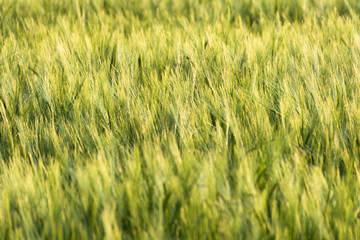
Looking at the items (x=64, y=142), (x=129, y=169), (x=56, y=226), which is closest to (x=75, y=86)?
(x=64, y=142)

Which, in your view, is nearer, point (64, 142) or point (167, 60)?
point (64, 142)

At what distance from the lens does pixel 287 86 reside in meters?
1.35

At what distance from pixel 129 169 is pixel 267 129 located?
0.38 m

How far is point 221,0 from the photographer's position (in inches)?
113

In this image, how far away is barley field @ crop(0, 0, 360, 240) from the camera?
2.83 feet

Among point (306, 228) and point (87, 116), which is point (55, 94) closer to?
point (87, 116)

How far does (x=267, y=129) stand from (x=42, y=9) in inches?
79.6

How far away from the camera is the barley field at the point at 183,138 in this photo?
2.83 feet

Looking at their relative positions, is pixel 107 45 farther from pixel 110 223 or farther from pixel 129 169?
pixel 110 223

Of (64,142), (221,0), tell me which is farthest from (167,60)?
(221,0)

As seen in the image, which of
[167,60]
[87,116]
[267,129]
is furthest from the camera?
[167,60]

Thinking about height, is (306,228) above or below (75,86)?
below

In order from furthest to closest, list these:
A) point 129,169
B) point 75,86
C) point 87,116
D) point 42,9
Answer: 1. point 42,9
2. point 75,86
3. point 87,116
4. point 129,169

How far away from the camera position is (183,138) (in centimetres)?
116
